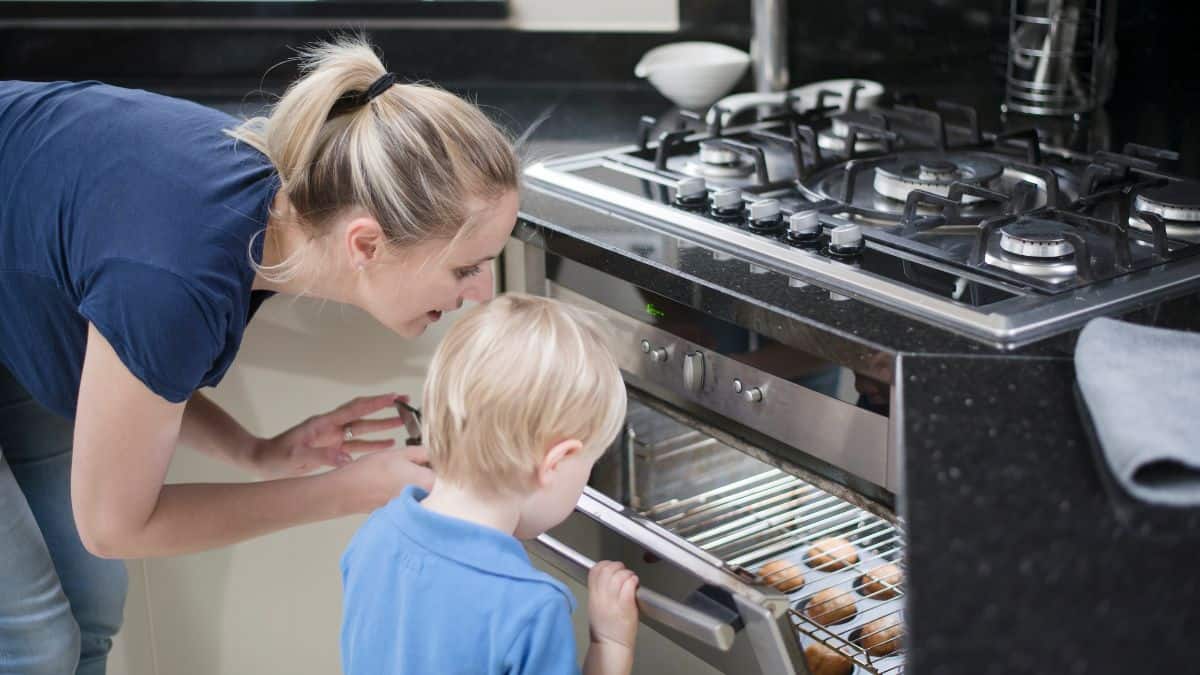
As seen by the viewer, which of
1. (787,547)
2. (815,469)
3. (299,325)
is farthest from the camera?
(299,325)

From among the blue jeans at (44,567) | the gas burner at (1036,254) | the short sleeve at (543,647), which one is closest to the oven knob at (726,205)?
the gas burner at (1036,254)

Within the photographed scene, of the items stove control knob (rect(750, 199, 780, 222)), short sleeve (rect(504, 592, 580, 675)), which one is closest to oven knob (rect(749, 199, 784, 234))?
stove control knob (rect(750, 199, 780, 222))

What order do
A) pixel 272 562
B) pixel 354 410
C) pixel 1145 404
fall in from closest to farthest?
1. pixel 1145 404
2. pixel 354 410
3. pixel 272 562

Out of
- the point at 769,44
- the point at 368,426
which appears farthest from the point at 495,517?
the point at 769,44

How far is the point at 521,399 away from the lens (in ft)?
3.50

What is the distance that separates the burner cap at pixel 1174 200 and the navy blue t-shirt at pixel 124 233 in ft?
2.72

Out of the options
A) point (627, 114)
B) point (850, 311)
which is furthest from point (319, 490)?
point (627, 114)

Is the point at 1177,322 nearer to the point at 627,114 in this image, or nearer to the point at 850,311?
the point at 850,311

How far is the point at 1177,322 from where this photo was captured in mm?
1150

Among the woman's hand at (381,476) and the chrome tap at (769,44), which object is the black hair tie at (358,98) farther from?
the chrome tap at (769,44)

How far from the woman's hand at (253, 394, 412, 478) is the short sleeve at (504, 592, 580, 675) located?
17.8 inches

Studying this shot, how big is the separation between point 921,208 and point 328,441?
651 millimetres

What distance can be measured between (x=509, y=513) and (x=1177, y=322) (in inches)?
22.0

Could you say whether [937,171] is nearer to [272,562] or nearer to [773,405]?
[773,405]
